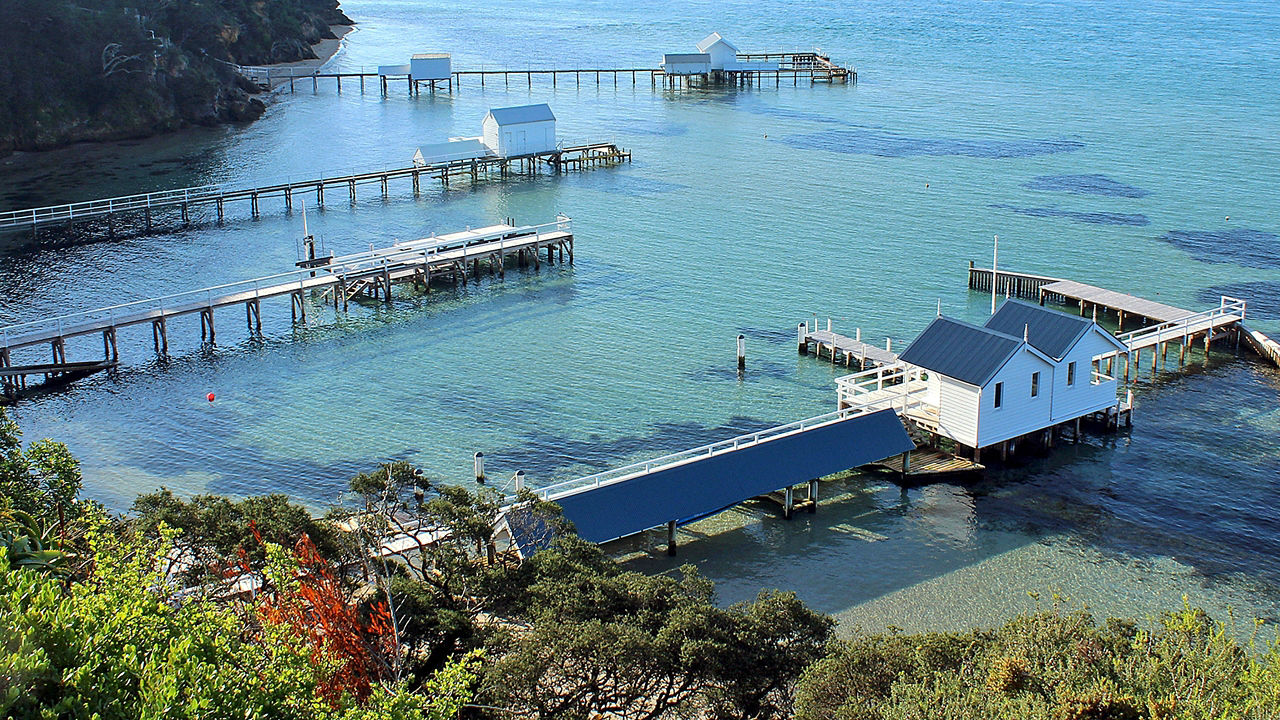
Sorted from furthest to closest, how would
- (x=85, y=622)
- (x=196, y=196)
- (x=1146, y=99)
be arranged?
(x=1146, y=99) → (x=196, y=196) → (x=85, y=622)

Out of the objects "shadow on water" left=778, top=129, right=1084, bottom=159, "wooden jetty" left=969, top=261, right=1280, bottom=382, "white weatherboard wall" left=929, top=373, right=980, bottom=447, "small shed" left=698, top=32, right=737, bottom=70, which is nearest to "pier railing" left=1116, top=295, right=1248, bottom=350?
"wooden jetty" left=969, top=261, right=1280, bottom=382

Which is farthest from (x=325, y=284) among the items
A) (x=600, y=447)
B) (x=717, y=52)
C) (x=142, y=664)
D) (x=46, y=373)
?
(x=717, y=52)

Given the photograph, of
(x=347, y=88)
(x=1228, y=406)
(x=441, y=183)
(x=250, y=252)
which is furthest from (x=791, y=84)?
(x=1228, y=406)

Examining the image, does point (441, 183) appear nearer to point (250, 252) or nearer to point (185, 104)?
point (250, 252)

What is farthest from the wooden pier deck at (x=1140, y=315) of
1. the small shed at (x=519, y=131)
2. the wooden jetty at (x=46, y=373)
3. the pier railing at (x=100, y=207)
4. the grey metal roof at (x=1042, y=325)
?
the pier railing at (x=100, y=207)

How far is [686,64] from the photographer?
12925 cm

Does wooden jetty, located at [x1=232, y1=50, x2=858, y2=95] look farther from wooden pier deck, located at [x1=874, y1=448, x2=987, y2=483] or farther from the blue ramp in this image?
the blue ramp

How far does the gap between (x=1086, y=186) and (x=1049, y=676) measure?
67604 mm

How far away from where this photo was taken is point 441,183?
3388 inches

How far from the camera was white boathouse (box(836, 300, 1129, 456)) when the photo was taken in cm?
3994

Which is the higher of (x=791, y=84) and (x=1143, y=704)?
(x=791, y=84)

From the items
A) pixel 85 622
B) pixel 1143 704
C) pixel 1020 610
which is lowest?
pixel 1020 610

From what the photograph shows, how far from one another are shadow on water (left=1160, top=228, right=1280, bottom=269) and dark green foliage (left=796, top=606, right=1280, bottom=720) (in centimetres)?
4759

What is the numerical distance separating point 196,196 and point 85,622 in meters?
68.5
